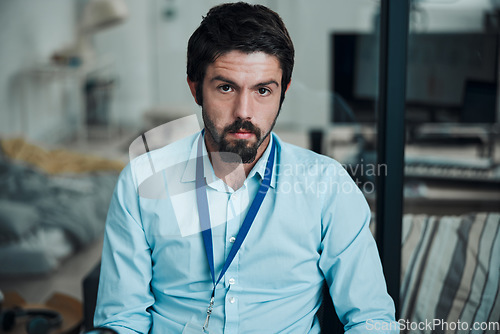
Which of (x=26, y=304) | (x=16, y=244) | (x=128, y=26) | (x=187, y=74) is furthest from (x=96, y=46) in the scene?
(x=187, y=74)

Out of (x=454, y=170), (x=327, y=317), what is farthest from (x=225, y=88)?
A: (x=454, y=170)

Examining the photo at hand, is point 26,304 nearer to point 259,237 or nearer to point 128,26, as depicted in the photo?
point 259,237

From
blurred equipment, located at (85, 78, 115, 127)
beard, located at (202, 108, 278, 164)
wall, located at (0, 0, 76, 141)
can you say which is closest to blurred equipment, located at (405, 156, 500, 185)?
beard, located at (202, 108, 278, 164)

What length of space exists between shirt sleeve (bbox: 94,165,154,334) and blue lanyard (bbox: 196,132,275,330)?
0.13 metres

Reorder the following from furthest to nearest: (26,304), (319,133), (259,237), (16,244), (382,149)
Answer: (16,244) → (26,304) → (319,133) → (382,149) → (259,237)

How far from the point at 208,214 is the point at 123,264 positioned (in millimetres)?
198

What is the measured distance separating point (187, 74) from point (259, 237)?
0.38m

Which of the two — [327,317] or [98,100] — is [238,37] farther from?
[98,100]

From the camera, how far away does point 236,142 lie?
100 centimetres

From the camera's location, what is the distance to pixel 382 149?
46.3 inches

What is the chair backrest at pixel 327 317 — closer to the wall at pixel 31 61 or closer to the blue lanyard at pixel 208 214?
the blue lanyard at pixel 208 214

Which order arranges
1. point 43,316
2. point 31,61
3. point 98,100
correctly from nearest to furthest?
1. point 43,316
2. point 98,100
3. point 31,61

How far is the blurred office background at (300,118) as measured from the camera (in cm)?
135

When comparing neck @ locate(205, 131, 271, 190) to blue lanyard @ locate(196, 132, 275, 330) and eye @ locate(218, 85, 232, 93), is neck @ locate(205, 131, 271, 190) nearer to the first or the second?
blue lanyard @ locate(196, 132, 275, 330)
